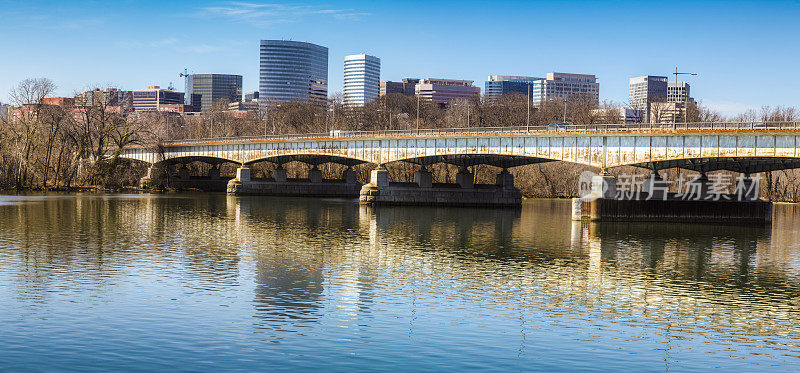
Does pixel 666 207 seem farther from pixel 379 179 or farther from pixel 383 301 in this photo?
pixel 383 301

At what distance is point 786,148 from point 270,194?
78.9 m

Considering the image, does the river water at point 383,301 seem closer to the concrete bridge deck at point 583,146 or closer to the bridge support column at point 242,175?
the concrete bridge deck at point 583,146

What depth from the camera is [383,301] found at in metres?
28.7

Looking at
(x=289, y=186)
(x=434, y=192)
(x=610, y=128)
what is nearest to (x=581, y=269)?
(x=610, y=128)

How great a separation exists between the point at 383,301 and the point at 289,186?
97352 mm

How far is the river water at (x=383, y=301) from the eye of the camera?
20969 millimetres

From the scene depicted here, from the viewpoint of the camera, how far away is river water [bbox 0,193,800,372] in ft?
68.8

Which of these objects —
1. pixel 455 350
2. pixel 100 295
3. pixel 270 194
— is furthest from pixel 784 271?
pixel 270 194

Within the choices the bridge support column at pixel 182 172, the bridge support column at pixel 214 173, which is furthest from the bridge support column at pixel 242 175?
the bridge support column at pixel 214 173

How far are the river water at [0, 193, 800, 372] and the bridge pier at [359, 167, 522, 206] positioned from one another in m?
40.6

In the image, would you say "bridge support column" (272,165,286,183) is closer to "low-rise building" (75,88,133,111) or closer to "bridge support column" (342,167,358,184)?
"bridge support column" (342,167,358,184)

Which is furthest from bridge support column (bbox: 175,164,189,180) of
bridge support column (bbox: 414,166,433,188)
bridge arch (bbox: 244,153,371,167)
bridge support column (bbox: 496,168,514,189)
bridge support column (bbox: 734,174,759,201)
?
bridge support column (bbox: 734,174,759,201)

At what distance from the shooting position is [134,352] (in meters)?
20.5

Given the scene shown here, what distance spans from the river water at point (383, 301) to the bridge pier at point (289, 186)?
65.3 metres
